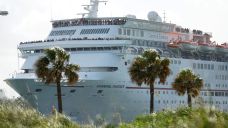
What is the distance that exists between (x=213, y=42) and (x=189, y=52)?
8.68 m

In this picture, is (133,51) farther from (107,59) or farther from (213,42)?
(213,42)

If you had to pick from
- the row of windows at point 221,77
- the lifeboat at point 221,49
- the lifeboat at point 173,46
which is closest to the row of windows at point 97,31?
the lifeboat at point 173,46

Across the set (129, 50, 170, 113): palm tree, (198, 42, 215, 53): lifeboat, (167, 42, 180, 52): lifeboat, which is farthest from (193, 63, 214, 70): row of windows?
(129, 50, 170, 113): palm tree

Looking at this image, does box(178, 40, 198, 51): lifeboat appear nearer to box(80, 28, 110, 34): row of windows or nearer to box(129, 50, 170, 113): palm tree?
box(80, 28, 110, 34): row of windows

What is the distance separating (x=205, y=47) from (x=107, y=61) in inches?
777

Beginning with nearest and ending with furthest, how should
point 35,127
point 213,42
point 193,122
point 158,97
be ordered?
point 193,122, point 35,127, point 158,97, point 213,42

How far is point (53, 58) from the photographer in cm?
4778

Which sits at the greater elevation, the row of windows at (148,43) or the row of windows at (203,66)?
the row of windows at (148,43)

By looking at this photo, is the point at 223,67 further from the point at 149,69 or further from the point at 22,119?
the point at 22,119

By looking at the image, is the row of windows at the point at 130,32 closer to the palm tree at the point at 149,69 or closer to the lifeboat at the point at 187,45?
the lifeboat at the point at 187,45

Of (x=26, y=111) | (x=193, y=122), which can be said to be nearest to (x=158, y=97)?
(x=26, y=111)

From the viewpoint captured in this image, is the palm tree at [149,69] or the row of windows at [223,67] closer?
the palm tree at [149,69]

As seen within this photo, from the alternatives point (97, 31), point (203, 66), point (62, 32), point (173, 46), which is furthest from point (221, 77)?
point (62, 32)

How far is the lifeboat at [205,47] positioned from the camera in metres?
76.1
